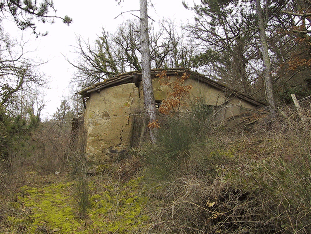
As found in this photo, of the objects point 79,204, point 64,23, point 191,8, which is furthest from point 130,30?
point 79,204

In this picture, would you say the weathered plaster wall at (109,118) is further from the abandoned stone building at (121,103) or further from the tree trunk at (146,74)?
the tree trunk at (146,74)

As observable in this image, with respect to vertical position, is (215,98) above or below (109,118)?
above

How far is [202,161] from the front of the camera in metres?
4.61

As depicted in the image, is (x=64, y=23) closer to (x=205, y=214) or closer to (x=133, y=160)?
(x=133, y=160)

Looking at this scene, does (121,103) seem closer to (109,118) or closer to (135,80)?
(109,118)

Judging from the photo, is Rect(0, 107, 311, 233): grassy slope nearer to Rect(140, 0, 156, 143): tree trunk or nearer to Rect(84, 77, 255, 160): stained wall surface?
Rect(84, 77, 255, 160): stained wall surface

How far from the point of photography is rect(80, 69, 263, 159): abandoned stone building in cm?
896

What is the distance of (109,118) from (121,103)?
707 millimetres

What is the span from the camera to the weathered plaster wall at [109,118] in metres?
8.91

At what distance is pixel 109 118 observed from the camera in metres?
9.09

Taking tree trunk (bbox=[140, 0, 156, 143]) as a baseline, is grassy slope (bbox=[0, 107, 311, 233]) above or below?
below

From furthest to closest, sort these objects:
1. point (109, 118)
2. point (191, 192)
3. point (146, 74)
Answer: point (109, 118)
point (146, 74)
point (191, 192)

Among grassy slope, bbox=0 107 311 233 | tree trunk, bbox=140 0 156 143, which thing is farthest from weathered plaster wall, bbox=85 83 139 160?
grassy slope, bbox=0 107 311 233

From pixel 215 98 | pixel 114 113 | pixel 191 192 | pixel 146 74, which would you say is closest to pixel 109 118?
pixel 114 113
